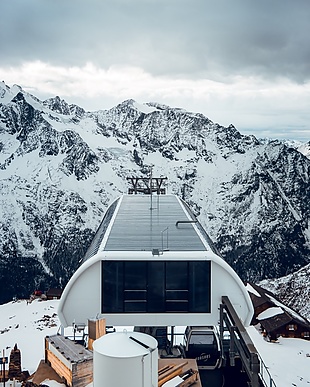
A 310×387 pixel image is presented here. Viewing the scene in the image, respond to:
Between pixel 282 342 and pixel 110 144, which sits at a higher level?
pixel 110 144

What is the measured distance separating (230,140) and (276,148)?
949 centimetres

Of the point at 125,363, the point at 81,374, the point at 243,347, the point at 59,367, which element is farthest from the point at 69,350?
the point at 243,347

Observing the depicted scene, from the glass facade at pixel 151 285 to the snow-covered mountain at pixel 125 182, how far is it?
49804mm

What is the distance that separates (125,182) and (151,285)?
69384 mm

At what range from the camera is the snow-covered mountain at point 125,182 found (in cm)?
6794

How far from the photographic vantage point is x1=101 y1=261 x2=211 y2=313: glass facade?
1125cm

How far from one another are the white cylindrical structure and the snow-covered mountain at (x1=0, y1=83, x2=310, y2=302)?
5500cm

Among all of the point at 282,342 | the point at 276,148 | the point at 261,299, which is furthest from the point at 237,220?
the point at 282,342

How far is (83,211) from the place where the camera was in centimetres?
7456

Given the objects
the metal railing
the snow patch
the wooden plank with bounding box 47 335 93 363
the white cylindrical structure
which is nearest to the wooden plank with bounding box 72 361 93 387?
the wooden plank with bounding box 47 335 93 363

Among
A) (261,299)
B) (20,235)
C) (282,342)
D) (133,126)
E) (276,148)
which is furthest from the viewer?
(133,126)

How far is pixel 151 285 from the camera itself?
11.2 metres

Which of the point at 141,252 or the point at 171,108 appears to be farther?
the point at 171,108

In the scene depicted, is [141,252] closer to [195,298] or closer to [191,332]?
[195,298]
